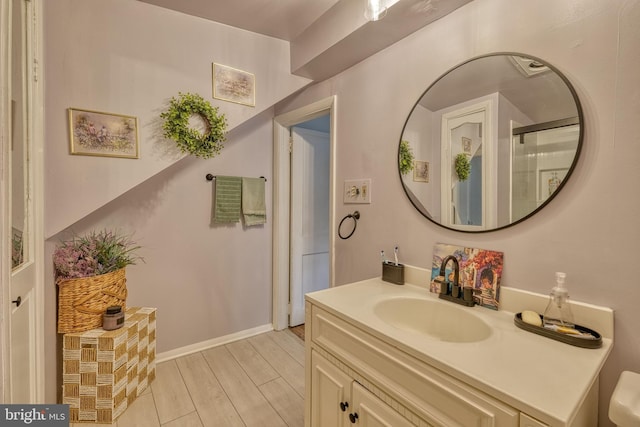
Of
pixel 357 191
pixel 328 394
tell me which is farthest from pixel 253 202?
pixel 328 394

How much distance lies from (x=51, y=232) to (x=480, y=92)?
221 centimetres

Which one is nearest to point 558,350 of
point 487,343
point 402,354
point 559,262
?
point 487,343

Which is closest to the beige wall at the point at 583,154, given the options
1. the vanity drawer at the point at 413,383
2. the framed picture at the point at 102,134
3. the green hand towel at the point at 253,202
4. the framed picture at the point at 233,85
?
the vanity drawer at the point at 413,383

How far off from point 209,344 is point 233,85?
2.06 m

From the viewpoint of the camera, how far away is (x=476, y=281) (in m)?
1.22

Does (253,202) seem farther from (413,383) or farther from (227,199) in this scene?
(413,383)

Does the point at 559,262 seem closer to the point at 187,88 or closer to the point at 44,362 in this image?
the point at 187,88

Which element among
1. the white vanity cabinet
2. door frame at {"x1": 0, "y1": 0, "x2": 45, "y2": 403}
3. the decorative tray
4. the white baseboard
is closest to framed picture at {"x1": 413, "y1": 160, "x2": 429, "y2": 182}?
the decorative tray

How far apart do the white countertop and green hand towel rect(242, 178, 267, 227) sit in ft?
5.14

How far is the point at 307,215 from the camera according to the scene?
2779 millimetres

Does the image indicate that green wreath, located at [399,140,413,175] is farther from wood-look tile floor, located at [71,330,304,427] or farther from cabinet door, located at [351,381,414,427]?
wood-look tile floor, located at [71,330,304,427]

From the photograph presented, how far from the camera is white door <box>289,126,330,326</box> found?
8.79ft

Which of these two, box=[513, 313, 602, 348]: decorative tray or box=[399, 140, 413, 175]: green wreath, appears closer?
box=[513, 313, 602, 348]: decorative tray

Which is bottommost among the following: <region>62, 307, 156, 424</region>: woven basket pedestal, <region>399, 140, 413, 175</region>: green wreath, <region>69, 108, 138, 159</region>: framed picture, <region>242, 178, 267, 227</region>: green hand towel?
<region>62, 307, 156, 424</region>: woven basket pedestal
